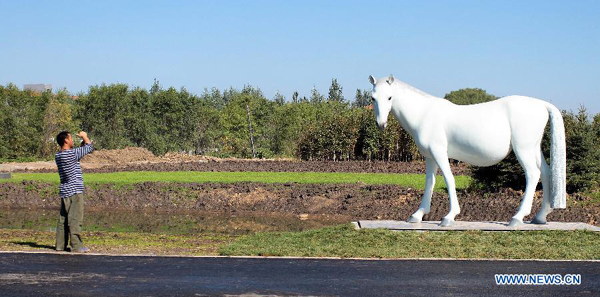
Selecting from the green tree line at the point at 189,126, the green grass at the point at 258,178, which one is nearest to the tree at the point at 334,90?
the green tree line at the point at 189,126

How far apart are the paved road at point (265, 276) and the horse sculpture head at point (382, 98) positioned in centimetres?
328

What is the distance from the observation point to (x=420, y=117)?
13.8 meters

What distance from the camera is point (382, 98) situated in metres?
13.6

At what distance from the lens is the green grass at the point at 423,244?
11758mm

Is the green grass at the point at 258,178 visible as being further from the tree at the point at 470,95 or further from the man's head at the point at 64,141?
the tree at the point at 470,95

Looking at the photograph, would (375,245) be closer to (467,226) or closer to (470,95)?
(467,226)

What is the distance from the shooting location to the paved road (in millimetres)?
8719

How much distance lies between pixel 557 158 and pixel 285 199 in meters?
12.0

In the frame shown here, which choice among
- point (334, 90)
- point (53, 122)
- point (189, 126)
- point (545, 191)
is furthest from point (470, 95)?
point (545, 191)

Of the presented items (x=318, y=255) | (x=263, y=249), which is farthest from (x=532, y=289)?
(x=263, y=249)

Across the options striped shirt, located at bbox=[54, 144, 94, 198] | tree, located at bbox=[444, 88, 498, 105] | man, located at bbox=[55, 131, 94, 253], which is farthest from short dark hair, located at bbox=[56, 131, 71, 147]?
tree, located at bbox=[444, 88, 498, 105]

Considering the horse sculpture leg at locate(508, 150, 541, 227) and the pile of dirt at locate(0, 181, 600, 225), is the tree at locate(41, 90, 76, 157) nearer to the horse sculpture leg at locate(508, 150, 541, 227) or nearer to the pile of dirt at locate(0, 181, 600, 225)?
the pile of dirt at locate(0, 181, 600, 225)

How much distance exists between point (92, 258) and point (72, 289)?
2.53 metres

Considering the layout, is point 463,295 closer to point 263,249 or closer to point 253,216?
point 263,249
